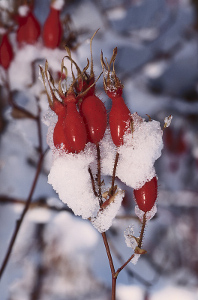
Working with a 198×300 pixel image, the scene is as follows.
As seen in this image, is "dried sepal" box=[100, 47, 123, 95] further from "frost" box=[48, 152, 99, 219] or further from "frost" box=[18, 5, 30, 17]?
"frost" box=[18, 5, 30, 17]

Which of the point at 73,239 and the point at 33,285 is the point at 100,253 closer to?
the point at 73,239

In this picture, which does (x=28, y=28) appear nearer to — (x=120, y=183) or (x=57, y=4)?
(x=57, y=4)

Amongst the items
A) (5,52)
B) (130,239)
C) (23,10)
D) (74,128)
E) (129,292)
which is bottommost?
(129,292)

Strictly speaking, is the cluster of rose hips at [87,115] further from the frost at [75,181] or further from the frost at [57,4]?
the frost at [57,4]

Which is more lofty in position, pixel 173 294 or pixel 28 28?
pixel 28 28

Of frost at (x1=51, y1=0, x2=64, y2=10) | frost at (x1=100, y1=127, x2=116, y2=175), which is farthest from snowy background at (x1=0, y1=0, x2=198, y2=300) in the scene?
frost at (x1=100, y1=127, x2=116, y2=175)

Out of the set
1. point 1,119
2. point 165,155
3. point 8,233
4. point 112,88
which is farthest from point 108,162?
point 165,155

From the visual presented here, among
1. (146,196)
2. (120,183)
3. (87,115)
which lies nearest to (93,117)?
(87,115)

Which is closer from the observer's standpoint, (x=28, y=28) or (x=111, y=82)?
(x=111, y=82)
